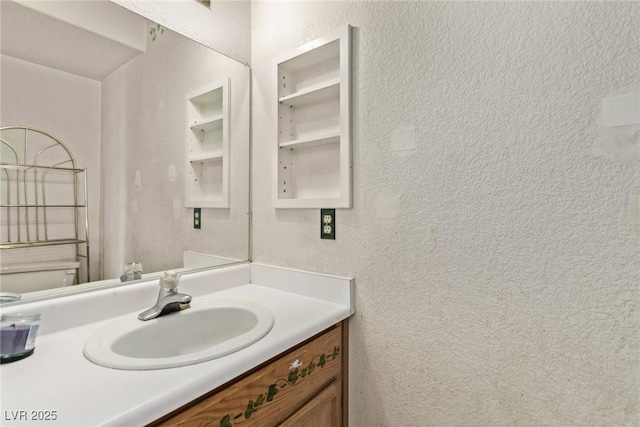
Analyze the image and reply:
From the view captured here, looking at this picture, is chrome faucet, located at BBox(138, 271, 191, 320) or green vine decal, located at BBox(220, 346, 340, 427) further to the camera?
chrome faucet, located at BBox(138, 271, 191, 320)

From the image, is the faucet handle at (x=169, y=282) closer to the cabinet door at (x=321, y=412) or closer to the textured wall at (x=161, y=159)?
the textured wall at (x=161, y=159)

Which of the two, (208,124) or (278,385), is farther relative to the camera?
(208,124)

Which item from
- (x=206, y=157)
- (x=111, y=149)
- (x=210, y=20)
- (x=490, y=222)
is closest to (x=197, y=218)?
(x=206, y=157)

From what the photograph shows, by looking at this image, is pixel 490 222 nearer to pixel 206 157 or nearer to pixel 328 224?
pixel 328 224

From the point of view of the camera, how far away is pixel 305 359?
34.9 inches

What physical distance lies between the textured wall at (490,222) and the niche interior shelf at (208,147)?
1.64 ft

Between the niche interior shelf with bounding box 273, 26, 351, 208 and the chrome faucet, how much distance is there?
474mm

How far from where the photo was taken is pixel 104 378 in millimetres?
594

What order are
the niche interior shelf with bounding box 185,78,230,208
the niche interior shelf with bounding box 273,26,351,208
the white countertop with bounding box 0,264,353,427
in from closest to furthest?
the white countertop with bounding box 0,264,353,427
the niche interior shelf with bounding box 273,26,351,208
the niche interior shelf with bounding box 185,78,230,208

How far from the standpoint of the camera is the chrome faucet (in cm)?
94

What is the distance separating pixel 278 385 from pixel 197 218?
2.50 ft

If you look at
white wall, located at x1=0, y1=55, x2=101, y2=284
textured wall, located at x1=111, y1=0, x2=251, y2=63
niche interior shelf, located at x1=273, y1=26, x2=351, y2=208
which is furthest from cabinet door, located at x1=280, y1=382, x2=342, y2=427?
textured wall, located at x1=111, y1=0, x2=251, y2=63

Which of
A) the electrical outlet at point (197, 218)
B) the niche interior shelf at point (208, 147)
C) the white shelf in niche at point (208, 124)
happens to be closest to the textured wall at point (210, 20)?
the niche interior shelf at point (208, 147)

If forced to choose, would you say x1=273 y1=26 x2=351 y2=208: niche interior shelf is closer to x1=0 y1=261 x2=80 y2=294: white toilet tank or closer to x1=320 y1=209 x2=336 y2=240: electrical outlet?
x1=320 y1=209 x2=336 y2=240: electrical outlet
